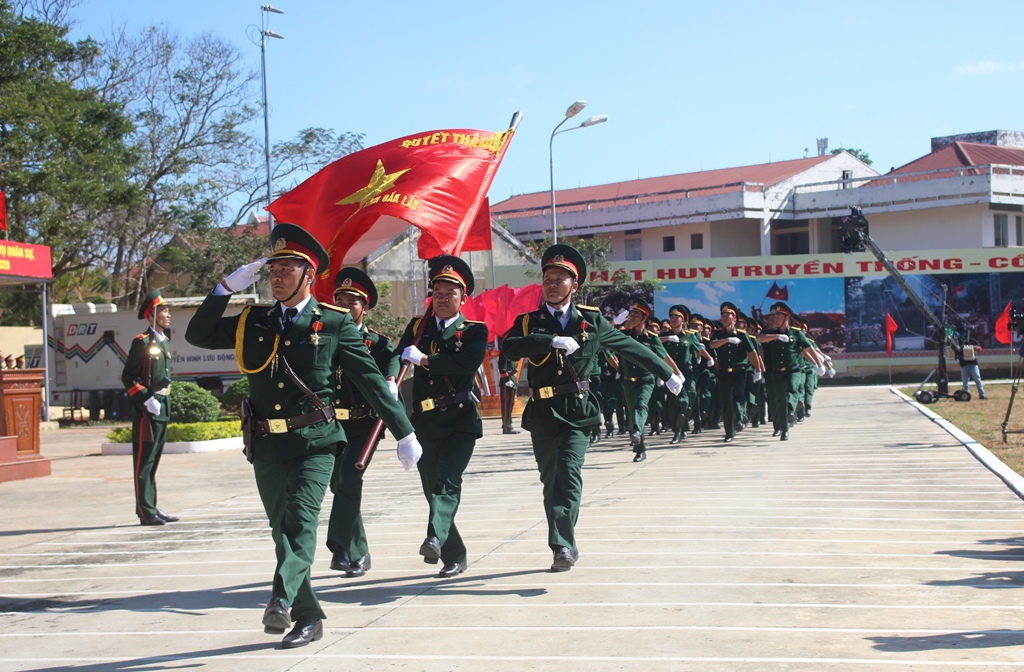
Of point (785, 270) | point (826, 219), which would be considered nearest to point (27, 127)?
point (785, 270)

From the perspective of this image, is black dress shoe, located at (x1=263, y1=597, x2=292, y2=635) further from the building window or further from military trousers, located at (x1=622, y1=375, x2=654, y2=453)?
the building window

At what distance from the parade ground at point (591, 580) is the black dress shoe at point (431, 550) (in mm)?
164

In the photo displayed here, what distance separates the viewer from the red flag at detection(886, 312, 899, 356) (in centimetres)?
3209

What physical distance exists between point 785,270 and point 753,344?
22631 mm

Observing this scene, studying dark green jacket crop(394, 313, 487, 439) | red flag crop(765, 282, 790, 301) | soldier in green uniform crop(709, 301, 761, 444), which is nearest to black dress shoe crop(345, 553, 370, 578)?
dark green jacket crop(394, 313, 487, 439)

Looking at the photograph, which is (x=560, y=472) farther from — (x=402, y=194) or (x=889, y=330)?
(x=889, y=330)

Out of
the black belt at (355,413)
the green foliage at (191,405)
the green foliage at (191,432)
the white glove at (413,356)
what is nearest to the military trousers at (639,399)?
the black belt at (355,413)

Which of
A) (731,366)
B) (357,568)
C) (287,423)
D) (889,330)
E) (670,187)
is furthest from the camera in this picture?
(670,187)

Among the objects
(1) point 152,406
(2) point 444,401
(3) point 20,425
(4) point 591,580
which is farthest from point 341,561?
(3) point 20,425

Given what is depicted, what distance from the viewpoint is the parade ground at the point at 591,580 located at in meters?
5.30

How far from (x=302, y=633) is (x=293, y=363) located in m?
1.35

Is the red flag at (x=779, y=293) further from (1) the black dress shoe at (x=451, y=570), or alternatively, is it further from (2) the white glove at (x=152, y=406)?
(1) the black dress shoe at (x=451, y=570)

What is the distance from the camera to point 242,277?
5.73 meters

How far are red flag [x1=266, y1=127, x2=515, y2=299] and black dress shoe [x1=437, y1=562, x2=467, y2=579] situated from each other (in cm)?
430
